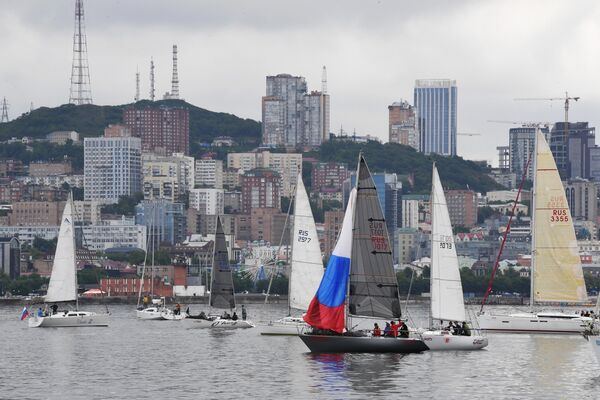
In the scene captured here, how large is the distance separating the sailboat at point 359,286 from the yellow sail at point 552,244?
14850 mm

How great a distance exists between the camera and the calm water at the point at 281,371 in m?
46.8

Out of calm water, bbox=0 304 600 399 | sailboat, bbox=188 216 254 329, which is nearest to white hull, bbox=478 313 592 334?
calm water, bbox=0 304 600 399

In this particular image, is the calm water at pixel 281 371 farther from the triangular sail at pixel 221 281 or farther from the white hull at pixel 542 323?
the triangular sail at pixel 221 281

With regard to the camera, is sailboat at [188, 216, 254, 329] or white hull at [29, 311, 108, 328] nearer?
white hull at [29, 311, 108, 328]

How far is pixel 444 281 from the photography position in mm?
59469

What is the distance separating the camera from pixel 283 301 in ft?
556

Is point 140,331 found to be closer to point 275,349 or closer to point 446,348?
point 275,349

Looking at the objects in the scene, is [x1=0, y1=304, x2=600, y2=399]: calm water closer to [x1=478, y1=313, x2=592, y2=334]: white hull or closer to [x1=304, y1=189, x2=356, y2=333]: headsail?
[x1=478, y1=313, x2=592, y2=334]: white hull

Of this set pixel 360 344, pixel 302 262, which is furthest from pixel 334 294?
pixel 302 262

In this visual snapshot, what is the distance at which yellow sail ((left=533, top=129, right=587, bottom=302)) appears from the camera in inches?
2694

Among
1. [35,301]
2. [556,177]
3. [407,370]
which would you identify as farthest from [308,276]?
[35,301]

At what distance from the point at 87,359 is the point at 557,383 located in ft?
56.9

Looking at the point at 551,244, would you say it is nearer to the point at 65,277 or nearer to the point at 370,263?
the point at 370,263

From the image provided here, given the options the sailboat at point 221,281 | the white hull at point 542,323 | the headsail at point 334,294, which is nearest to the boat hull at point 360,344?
the headsail at point 334,294
